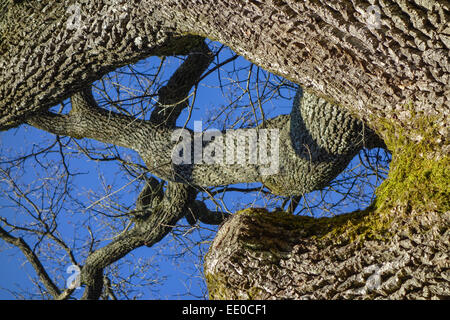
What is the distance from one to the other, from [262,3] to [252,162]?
96.0 inches

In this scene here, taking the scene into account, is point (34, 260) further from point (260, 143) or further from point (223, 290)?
point (223, 290)

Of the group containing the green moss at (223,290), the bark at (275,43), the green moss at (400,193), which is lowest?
the green moss at (223,290)

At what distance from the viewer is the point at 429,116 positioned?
1909 mm

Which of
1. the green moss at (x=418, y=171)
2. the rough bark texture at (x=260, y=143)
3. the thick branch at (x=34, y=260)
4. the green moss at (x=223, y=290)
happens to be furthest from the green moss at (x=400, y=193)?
the thick branch at (x=34, y=260)

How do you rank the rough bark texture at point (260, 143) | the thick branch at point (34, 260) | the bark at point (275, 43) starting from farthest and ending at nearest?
the thick branch at point (34, 260), the rough bark texture at point (260, 143), the bark at point (275, 43)

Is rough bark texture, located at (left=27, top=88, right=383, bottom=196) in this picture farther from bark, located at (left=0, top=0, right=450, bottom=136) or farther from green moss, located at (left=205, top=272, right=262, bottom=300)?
green moss, located at (left=205, top=272, right=262, bottom=300)

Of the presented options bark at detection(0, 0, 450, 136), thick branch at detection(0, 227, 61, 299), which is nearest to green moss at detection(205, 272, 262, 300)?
bark at detection(0, 0, 450, 136)

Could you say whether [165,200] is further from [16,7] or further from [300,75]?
[300,75]

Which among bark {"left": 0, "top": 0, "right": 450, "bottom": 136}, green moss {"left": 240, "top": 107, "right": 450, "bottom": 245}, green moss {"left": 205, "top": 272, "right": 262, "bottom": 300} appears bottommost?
green moss {"left": 205, "top": 272, "right": 262, "bottom": 300}

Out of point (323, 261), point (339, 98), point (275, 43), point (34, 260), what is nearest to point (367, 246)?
point (323, 261)

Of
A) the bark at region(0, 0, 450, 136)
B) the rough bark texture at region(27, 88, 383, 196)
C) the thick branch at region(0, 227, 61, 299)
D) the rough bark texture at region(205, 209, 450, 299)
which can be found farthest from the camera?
the thick branch at region(0, 227, 61, 299)

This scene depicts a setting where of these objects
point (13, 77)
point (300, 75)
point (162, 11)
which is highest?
point (13, 77)

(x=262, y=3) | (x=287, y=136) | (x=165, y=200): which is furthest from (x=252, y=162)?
(x=262, y=3)

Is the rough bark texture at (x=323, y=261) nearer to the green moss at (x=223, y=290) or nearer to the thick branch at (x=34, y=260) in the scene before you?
the green moss at (x=223, y=290)
